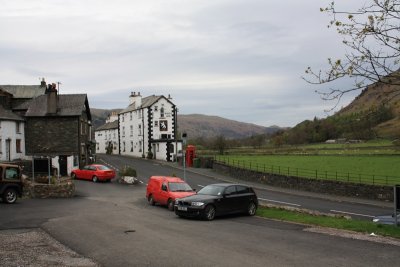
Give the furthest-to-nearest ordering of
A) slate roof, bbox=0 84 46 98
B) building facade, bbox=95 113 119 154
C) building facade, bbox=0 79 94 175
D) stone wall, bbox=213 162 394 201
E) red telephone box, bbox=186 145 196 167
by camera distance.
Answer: building facade, bbox=95 113 119 154 < red telephone box, bbox=186 145 196 167 < slate roof, bbox=0 84 46 98 < building facade, bbox=0 79 94 175 < stone wall, bbox=213 162 394 201

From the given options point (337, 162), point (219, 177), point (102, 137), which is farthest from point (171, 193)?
point (102, 137)

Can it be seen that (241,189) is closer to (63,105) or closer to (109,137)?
(63,105)

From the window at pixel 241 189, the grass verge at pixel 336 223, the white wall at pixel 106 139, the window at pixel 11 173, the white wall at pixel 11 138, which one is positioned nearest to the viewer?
the grass verge at pixel 336 223

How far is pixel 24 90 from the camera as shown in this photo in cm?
5556

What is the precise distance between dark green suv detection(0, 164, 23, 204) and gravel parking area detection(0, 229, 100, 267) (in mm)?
11197

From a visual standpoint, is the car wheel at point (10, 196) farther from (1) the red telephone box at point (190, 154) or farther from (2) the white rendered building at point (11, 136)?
(1) the red telephone box at point (190, 154)

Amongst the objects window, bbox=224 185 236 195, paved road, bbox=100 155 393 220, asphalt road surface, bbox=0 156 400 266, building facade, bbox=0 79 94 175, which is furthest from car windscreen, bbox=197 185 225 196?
building facade, bbox=0 79 94 175

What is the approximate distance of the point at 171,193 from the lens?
25234 millimetres

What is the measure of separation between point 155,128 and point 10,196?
5058cm

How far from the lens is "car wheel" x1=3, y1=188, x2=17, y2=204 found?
2577 centimetres

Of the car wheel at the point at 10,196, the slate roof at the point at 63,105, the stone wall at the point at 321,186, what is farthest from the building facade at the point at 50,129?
the car wheel at the point at 10,196

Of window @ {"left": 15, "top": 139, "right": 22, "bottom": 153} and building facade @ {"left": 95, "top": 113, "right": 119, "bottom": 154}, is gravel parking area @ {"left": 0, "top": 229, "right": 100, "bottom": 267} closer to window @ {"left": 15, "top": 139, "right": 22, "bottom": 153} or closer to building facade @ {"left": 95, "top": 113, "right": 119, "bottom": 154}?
window @ {"left": 15, "top": 139, "right": 22, "bottom": 153}

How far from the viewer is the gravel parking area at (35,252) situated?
10.7 meters

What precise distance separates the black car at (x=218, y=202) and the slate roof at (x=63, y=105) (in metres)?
32.8
